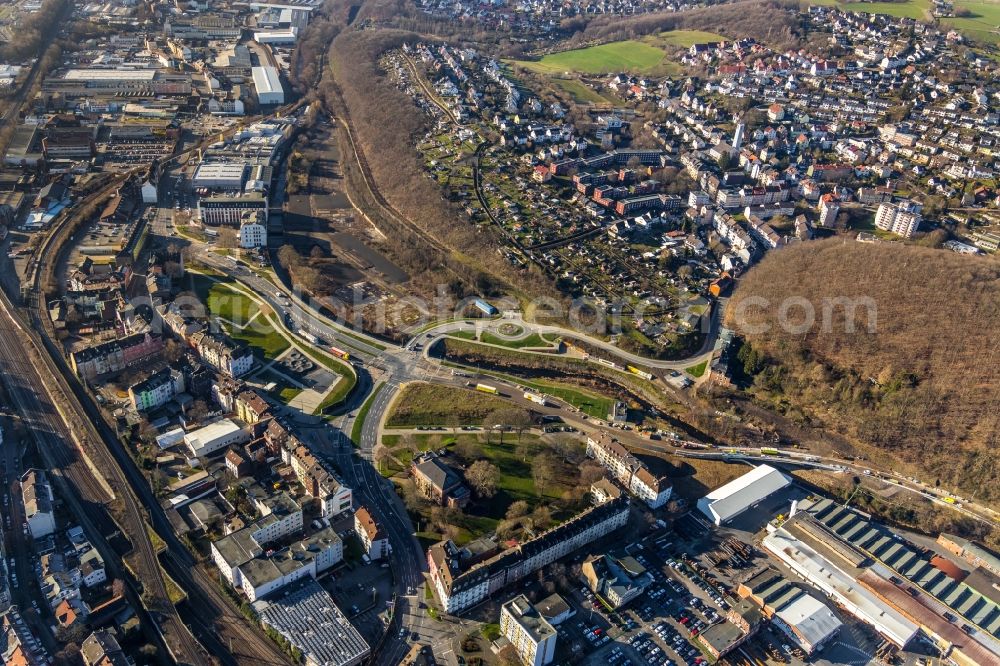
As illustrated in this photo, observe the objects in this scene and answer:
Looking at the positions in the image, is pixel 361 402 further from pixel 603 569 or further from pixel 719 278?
pixel 719 278

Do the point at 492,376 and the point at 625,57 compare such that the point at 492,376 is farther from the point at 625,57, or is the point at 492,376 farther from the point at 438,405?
the point at 625,57

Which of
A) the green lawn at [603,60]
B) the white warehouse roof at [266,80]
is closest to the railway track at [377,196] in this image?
the white warehouse roof at [266,80]

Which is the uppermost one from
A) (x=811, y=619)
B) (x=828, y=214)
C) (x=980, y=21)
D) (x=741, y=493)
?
(x=980, y=21)

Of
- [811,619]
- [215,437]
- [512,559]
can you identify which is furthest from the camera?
[215,437]

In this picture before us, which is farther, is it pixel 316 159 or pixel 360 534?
pixel 316 159

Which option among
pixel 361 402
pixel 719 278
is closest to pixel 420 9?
pixel 719 278

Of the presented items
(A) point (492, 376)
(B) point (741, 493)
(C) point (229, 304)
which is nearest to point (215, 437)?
(C) point (229, 304)
